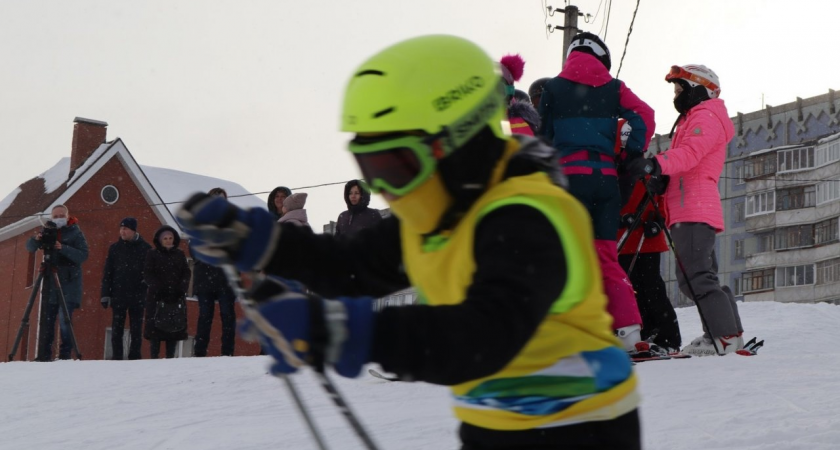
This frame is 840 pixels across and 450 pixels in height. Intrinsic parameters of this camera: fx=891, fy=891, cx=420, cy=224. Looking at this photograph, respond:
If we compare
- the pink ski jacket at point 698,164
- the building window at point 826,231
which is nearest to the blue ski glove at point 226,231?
the pink ski jacket at point 698,164

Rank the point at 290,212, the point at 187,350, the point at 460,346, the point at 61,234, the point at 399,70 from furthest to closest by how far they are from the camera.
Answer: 1. the point at 187,350
2. the point at 61,234
3. the point at 290,212
4. the point at 399,70
5. the point at 460,346

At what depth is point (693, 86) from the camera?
6.38 metres

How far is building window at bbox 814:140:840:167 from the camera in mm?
51400

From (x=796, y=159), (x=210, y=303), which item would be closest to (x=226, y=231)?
(x=210, y=303)

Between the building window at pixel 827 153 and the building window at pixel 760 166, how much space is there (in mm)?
2603

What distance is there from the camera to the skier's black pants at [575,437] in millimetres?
1694

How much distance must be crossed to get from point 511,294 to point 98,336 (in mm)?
25715

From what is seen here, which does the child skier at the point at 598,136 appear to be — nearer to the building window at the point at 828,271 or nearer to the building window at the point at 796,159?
the building window at the point at 828,271

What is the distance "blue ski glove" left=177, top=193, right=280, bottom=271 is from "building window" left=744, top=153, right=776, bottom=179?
57.2 metres

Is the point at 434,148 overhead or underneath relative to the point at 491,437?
overhead

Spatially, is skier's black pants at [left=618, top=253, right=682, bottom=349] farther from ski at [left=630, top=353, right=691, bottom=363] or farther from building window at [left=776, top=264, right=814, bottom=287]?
building window at [left=776, top=264, right=814, bottom=287]

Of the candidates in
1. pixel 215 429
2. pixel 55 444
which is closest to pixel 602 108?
pixel 215 429

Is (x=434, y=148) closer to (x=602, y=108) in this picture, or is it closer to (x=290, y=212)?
(x=602, y=108)

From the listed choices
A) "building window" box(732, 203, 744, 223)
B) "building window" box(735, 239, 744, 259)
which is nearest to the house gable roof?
"building window" box(735, 239, 744, 259)
